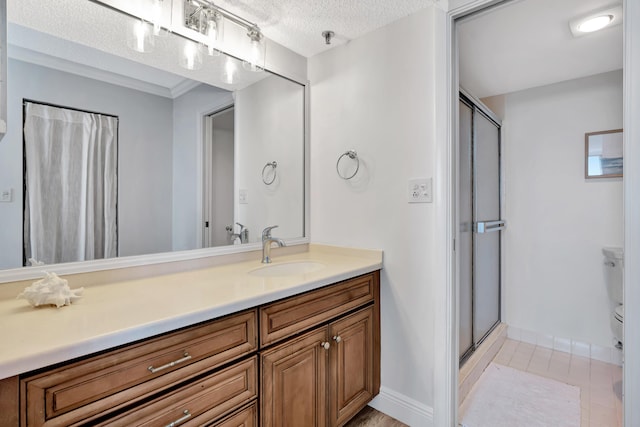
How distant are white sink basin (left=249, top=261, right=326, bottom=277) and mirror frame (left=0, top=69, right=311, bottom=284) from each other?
0.21 m

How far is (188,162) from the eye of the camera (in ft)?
5.16

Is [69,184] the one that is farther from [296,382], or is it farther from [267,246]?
[296,382]

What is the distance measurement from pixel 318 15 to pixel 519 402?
2.47m

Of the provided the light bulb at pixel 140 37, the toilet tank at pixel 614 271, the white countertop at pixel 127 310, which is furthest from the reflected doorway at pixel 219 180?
the toilet tank at pixel 614 271

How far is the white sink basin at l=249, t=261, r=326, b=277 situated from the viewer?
166 centimetres

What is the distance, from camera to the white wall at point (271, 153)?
1859 millimetres

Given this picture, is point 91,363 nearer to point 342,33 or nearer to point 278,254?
point 278,254

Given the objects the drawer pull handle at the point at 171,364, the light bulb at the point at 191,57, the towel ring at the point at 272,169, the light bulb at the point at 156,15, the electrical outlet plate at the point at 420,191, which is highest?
the light bulb at the point at 156,15

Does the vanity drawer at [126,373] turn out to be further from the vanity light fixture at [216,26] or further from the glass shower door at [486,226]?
the glass shower door at [486,226]

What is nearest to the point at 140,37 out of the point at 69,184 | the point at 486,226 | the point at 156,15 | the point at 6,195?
the point at 156,15

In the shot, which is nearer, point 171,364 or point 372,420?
point 171,364

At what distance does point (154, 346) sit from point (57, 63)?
3.73 feet

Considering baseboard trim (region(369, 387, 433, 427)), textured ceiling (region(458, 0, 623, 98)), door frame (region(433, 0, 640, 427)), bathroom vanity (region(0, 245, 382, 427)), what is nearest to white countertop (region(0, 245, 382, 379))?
bathroom vanity (region(0, 245, 382, 427))

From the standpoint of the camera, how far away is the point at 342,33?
1.83 metres
